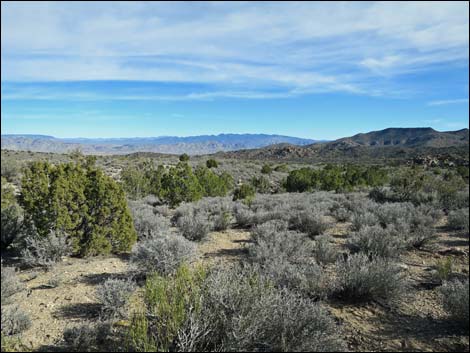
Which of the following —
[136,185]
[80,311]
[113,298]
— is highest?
[136,185]

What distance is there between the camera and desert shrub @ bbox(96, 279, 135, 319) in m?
4.89

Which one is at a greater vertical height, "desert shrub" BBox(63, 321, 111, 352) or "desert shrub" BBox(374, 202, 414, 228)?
"desert shrub" BBox(374, 202, 414, 228)

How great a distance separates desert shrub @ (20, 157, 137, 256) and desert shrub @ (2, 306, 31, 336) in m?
3.24

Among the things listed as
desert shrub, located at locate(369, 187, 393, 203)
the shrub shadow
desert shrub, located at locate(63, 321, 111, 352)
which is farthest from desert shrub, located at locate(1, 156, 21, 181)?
desert shrub, located at locate(369, 187, 393, 203)

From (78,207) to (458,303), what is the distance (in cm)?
743

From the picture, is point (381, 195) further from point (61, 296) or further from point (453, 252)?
point (61, 296)

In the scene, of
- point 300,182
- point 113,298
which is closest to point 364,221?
point 113,298

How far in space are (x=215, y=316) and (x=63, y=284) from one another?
3859 mm

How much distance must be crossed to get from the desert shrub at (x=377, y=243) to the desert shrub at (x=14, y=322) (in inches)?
241

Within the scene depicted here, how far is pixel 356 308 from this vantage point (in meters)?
5.23

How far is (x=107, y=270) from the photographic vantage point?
711 centimetres

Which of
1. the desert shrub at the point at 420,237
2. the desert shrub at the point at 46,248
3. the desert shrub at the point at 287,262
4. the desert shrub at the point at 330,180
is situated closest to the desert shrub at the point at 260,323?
the desert shrub at the point at 287,262

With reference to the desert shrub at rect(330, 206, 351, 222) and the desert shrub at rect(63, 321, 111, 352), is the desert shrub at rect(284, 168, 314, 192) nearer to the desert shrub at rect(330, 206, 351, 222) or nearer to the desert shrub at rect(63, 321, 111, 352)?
the desert shrub at rect(330, 206, 351, 222)

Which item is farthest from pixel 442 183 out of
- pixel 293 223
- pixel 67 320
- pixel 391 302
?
pixel 67 320
